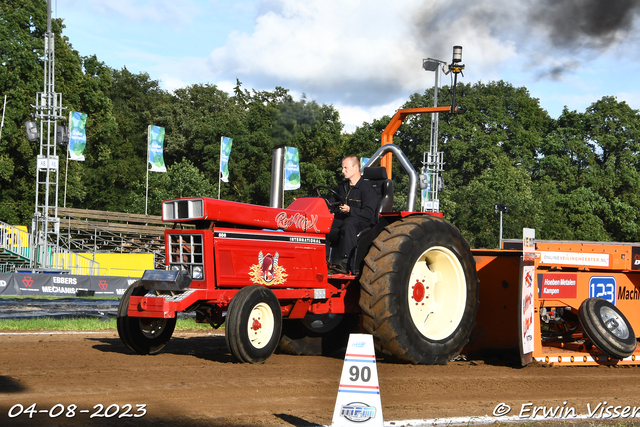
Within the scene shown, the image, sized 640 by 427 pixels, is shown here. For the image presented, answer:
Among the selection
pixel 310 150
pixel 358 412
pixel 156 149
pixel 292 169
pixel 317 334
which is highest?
pixel 310 150

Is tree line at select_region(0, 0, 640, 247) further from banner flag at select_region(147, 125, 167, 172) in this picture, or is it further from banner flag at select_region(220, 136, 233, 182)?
banner flag at select_region(147, 125, 167, 172)

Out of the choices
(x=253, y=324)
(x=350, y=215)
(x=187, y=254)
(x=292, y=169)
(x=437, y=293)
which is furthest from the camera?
(x=292, y=169)

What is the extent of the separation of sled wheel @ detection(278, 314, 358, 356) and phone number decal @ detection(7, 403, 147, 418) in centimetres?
364

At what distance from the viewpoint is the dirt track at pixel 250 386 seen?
4801 millimetres

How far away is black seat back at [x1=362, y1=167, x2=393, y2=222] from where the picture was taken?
8.08 meters

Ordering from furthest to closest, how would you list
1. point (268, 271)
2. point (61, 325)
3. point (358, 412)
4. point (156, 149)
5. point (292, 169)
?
point (156, 149)
point (292, 169)
point (61, 325)
point (268, 271)
point (358, 412)

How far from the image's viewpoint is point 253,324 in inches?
267

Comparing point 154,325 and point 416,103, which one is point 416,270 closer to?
point 154,325

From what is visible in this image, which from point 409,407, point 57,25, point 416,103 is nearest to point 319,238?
point 409,407

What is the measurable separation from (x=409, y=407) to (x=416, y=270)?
9.26 feet

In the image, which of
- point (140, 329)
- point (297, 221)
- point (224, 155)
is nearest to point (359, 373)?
point (297, 221)

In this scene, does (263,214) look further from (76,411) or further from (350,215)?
(76,411)

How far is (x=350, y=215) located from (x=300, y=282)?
1071mm

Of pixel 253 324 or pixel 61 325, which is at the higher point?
pixel 253 324
